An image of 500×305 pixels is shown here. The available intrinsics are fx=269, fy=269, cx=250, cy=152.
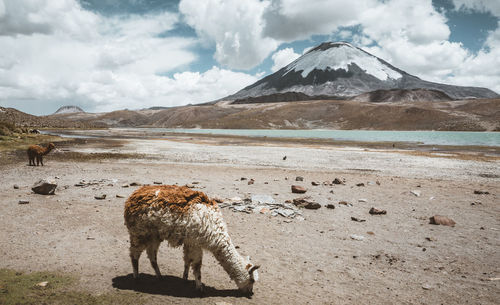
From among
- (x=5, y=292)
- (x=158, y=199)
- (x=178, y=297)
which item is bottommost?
(x=178, y=297)

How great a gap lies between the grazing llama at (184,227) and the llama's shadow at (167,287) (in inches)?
9.2

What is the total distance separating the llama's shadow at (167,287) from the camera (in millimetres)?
5934

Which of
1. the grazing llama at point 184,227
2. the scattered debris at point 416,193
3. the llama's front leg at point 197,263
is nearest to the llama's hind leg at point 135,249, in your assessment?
the grazing llama at point 184,227

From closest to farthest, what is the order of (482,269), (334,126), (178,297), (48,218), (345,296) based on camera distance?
(178,297) < (345,296) < (482,269) < (48,218) < (334,126)

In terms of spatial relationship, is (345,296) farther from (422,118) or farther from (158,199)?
(422,118)

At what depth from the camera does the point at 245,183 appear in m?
17.7

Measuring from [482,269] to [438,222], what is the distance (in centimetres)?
361

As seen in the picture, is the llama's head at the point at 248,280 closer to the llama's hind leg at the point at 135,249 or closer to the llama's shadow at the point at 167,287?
the llama's shadow at the point at 167,287

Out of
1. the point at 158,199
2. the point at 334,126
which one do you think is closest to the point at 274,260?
the point at 158,199

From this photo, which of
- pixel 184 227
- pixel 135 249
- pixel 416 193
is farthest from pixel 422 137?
pixel 135 249

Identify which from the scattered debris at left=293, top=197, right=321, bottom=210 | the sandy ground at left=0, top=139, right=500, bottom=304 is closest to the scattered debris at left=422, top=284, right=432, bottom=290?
the sandy ground at left=0, top=139, right=500, bottom=304

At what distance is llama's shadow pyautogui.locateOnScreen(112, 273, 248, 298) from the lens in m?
5.93

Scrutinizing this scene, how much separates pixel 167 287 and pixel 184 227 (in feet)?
5.43

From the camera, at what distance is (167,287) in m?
6.17
